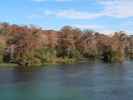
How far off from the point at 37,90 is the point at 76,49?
5322cm

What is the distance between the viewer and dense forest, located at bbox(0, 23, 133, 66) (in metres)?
69.1

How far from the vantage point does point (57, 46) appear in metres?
84.8

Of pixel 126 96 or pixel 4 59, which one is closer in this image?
pixel 126 96

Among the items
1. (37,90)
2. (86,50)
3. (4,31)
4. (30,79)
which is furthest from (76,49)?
(37,90)

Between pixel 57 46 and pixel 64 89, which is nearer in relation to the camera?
pixel 64 89

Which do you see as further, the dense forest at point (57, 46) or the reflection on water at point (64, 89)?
the dense forest at point (57, 46)

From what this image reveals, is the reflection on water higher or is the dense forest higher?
the dense forest

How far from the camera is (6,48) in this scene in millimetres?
70688

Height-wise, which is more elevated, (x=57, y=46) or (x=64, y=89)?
(x=57, y=46)

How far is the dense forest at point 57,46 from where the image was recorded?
69062mm

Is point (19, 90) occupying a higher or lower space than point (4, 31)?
lower

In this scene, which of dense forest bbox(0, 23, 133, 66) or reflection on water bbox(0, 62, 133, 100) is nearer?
reflection on water bbox(0, 62, 133, 100)

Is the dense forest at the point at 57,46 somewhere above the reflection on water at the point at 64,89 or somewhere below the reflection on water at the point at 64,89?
above

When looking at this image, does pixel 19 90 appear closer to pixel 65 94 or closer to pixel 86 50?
pixel 65 94
